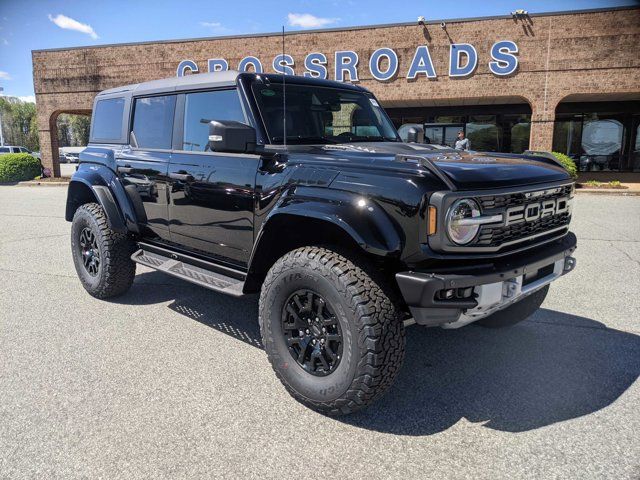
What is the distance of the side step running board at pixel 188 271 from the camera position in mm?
3348

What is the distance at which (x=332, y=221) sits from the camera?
261cm

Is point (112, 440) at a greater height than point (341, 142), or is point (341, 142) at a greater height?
point (341, 142)

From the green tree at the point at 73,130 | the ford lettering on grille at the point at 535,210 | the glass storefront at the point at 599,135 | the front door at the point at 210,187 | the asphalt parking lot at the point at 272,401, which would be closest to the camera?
the asphalt parking lot at the point at 272,401

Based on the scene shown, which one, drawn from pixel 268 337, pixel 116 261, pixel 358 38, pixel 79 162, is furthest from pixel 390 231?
pixel 358 38

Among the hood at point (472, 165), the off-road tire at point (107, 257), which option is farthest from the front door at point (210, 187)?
the off-road tire at point (107, 257)

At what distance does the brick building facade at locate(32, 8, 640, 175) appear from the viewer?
15.6m

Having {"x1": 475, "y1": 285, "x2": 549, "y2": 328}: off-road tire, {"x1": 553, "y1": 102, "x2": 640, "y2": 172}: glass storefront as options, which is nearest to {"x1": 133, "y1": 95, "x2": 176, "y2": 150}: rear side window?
{"x1": 475, "y1": 285, "x2": 549, "y2": 328}: off-road tire

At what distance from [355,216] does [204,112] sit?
6.00ft

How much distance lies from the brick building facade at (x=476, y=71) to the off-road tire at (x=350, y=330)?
50.5 ft

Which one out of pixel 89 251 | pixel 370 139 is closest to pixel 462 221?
pixel 370 139

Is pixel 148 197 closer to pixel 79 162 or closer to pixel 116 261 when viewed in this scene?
pixel 116 261

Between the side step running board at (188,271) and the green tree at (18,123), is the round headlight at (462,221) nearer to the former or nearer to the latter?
the side step running board at (188,271)

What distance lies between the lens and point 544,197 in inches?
117

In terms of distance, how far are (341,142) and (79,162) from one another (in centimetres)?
308
